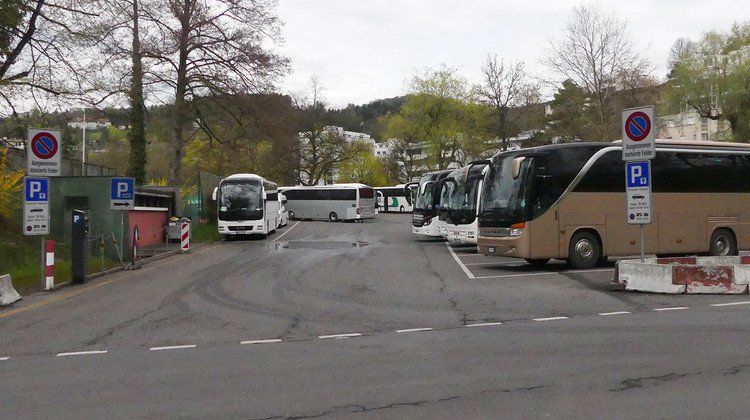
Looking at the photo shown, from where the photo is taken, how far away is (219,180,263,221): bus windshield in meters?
33.8

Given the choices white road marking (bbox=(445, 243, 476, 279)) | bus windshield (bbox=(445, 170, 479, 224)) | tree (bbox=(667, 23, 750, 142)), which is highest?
tree (bbox=(667, 23, 750, 142))

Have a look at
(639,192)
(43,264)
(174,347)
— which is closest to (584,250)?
(639,192)

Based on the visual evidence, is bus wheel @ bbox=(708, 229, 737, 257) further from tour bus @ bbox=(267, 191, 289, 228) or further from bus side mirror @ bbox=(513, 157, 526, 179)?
tour bus @ bbox=(267, 191, 289, 228)

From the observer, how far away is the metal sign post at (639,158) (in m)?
13.1

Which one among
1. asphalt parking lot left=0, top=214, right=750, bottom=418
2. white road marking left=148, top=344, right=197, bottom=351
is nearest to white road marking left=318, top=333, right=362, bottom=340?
asphalt parking lot left=0, top=214, right=750, bottom=418

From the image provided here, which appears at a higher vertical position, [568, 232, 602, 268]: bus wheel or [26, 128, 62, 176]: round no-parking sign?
[26, 128, 62, 176]: round no-parking sign

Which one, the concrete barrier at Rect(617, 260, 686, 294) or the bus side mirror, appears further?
the bus side mirror

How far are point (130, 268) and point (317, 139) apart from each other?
184ft

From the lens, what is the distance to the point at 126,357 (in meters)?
7.96

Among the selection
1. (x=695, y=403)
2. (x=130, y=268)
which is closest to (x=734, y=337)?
(x=695, y=403)

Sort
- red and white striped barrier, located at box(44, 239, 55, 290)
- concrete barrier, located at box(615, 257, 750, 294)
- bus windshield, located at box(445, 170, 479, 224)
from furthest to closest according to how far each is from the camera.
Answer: bus windshield, located at box(445, 170, 479, 224)
red and white striped barrier, located at box(44, 239, 55, 290)
concrete barrier, located at box(615, 257, 750, 294)

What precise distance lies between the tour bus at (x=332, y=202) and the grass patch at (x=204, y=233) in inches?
634

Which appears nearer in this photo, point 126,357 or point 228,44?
point 126,357

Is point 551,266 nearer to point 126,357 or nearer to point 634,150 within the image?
point 634,150
